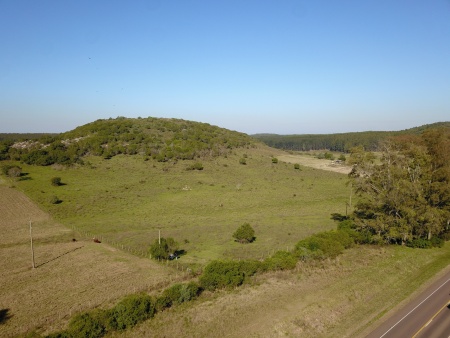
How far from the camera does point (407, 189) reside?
138 feet

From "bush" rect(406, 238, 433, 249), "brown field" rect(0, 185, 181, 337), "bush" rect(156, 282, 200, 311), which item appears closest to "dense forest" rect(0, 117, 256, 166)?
"brown field" rect(0, 185, 181, 337)

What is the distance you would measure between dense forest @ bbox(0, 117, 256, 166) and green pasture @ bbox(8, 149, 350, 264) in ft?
17.2

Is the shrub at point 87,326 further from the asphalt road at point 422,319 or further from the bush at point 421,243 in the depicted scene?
the bush at point 421,243

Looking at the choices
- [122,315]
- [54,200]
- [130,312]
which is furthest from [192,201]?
[122,315]

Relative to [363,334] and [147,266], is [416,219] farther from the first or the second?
[147,266]

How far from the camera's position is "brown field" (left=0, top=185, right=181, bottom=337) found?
26.0 meters

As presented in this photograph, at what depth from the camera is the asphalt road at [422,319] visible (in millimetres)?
22562

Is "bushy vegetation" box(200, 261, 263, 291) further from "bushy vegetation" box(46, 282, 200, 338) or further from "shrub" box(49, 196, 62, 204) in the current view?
"shrub" box(49, 196, 62, 204)

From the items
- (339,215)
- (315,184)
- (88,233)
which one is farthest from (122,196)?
(315,184)

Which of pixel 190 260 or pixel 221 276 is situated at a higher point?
pixel 221 276

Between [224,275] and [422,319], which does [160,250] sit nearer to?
[224,275]

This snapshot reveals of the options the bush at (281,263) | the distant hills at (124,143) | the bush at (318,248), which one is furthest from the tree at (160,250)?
the distant hills at (124,143)

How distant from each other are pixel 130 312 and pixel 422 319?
70.9 ft

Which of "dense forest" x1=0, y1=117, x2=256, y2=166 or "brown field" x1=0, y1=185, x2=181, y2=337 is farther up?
"dense forest" x1=0, y1=117, x2=256, y2=166
